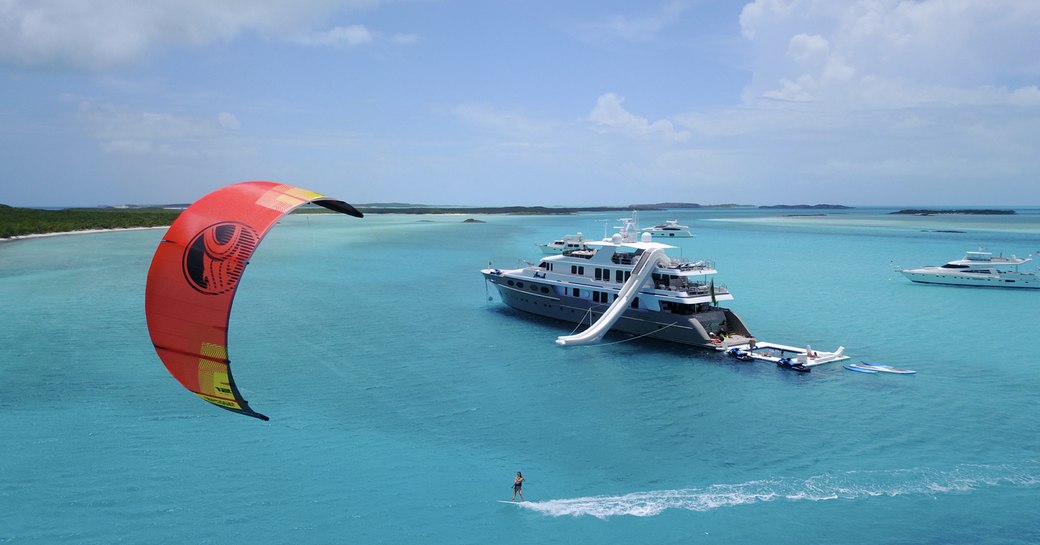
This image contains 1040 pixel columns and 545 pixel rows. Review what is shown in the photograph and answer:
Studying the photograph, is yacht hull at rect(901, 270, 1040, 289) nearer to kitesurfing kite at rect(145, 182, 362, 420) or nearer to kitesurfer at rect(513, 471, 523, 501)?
kitesurfer at rect(513, 471, 523, 501)

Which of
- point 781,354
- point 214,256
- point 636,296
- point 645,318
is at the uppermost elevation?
point 214,256

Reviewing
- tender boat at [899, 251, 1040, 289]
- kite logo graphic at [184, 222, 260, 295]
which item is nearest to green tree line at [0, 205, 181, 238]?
tender boat at [899, 251, 1040, 289]

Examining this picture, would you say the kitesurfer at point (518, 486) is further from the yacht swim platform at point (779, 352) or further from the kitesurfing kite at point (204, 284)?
→ the yacht swim platform at point (779, 352)

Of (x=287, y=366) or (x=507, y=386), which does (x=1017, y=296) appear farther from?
(x=287, y=366)

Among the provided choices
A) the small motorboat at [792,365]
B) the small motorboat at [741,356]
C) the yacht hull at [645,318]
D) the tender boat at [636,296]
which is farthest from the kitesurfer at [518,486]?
the yacht hull at [645,318]

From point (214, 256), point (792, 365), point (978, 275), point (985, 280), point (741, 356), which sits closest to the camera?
point (214, 256)

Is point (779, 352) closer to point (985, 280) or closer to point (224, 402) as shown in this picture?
point (224, 402)

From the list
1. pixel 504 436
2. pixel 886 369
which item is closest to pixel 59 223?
pixel 504 436
